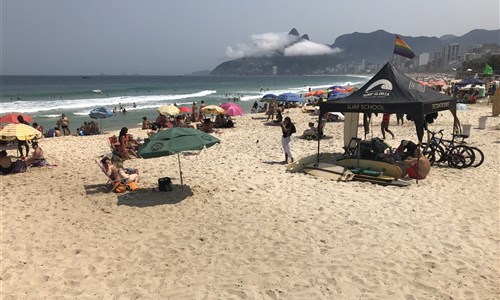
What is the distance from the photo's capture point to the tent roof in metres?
7.95

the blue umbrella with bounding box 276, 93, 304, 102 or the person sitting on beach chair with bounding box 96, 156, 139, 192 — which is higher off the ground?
the blue umbrella with bounding box 276, 93, 304, 102

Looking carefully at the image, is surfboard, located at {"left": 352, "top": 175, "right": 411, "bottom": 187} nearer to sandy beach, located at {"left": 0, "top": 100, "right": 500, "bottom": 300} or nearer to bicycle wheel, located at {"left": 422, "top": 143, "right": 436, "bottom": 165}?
sandy beach, located at {"left": 0, "top": 100, "right": 500, "bottom": 300}

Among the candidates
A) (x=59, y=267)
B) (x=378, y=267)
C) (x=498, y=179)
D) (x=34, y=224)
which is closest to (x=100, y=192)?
(x=34, y=224)

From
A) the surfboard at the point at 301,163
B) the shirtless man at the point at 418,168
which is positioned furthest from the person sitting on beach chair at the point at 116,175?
the shirtless man at the point at 418,168

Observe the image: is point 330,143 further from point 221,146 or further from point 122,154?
point 122,154

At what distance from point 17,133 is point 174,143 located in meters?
5.48

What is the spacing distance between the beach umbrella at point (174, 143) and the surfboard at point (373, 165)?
A: 12.0ft

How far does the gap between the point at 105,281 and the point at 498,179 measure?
829cm

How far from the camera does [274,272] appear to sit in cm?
474

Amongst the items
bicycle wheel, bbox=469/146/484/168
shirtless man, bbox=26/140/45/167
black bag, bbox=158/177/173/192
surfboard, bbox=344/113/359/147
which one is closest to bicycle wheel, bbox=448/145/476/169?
bicycle wheel, bbox=469/146/484/168

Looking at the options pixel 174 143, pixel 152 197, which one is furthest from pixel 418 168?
pixel 152 197

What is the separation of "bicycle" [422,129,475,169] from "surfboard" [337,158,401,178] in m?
1.90

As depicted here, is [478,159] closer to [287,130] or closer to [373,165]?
[373,165]

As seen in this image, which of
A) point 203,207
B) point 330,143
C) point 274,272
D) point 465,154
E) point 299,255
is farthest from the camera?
point 330,143
